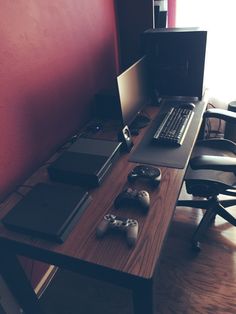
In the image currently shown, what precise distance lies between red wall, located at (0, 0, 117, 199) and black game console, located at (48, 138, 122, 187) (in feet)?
0.64

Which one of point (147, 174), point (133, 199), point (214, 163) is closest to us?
point (133, 199)

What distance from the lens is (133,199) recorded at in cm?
116

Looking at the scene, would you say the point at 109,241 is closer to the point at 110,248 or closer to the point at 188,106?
the point at 110,248

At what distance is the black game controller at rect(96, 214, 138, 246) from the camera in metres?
1.02

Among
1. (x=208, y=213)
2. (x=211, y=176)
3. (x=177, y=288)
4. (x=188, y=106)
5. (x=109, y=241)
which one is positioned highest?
(x=188, y=106)

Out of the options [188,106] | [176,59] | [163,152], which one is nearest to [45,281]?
[163,152]

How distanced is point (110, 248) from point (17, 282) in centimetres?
58

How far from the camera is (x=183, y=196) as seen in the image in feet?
7.35

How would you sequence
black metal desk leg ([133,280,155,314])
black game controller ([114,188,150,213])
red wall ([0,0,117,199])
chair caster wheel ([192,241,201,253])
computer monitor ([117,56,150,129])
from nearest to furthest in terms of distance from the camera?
black metal desk leg ([133,280,155,314]) < black game controller ([114,188,150,213]) < red wall ([0,0,117,199]) < computer monitor ([117,56,150,129]) < chair caster wheel ([192,241,201,253])

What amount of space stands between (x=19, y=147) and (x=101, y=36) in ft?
3.56

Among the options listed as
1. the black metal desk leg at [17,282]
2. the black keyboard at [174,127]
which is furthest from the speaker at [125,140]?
the black metal desk leg at [17,282]

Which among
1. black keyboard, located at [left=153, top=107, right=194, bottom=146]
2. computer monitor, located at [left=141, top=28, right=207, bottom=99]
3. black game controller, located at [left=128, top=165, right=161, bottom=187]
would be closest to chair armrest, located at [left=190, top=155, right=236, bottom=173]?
black keyboard, located at [left=153, top=107, right=194, bottom=146]

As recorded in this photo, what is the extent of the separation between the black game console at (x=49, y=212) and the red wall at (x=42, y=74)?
22 centimetres

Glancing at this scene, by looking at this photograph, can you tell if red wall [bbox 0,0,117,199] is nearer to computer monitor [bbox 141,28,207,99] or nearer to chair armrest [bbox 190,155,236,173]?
computer monitor [bbox 141,28,207,99]
